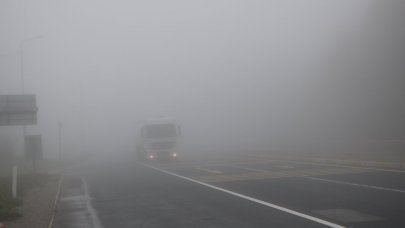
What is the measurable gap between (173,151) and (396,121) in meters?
21.4

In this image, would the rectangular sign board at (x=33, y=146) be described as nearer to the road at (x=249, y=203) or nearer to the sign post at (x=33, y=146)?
the sign post at (x=33, y=146)

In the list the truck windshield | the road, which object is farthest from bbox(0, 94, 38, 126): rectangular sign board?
the truck windshield

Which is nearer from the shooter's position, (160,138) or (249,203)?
(249,203)

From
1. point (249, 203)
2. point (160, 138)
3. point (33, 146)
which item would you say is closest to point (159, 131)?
point (160, 138)

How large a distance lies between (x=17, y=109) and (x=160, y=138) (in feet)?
56.6

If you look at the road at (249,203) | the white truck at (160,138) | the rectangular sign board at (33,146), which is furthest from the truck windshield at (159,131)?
the road at (249,203)

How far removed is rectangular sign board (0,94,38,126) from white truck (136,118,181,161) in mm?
16076

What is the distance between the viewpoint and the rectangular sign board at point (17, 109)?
2430 cm

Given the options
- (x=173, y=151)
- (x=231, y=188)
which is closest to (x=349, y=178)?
(x=231, y=188)

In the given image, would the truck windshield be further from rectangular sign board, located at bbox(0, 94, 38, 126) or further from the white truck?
rectangular sign board, located at bbox(0, 94, 38, 126)

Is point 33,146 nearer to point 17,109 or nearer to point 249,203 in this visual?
point 17,109

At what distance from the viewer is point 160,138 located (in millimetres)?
41000

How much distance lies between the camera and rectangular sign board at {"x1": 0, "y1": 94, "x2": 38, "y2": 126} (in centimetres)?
2430

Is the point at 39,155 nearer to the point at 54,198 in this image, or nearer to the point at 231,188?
the point at 54,198
